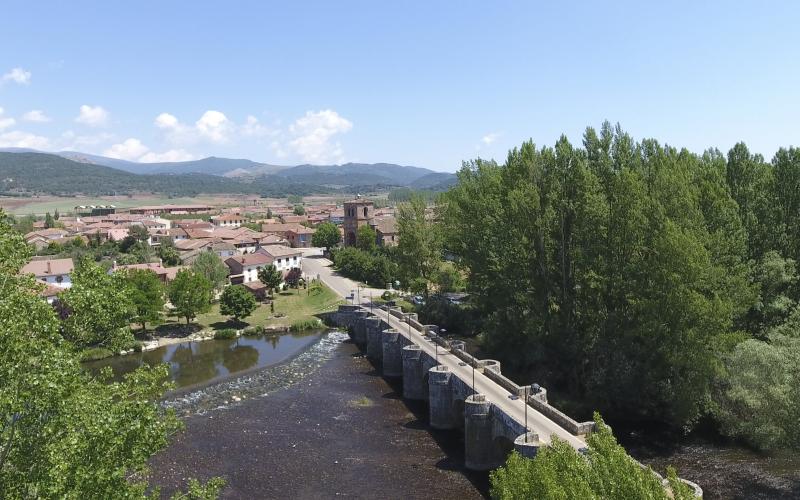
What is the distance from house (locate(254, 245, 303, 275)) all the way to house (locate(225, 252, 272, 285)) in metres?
1.47

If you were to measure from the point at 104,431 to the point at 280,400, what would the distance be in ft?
100

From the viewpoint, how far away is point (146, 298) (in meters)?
57.9

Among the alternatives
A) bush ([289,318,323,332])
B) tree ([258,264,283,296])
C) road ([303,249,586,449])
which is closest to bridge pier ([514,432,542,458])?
road ([303,249,586,449])

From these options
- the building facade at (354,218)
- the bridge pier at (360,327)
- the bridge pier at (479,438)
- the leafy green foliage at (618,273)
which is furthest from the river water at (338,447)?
the building facade at (354,218)

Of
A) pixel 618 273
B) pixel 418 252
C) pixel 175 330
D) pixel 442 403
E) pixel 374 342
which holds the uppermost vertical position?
pixel 618 273

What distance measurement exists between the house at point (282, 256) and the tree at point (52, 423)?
7309 cm

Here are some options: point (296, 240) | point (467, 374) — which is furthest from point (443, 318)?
point (296, 240)

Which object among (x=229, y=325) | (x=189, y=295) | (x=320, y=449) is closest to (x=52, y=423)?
(x=320, y=449)

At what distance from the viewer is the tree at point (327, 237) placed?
363 feet

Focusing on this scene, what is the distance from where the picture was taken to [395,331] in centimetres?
4841

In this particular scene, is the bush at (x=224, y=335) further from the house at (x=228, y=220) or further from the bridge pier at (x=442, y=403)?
the house at (x=228, y=220)

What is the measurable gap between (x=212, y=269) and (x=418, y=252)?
2740cm

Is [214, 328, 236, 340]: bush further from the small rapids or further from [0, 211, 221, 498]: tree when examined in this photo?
[0, 211, 221, 498]: tree

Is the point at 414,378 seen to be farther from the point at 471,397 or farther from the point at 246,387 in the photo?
the point at 246,387
